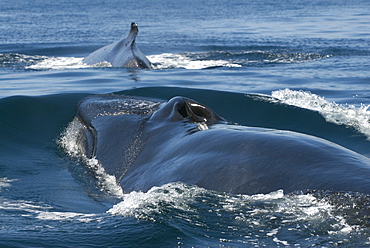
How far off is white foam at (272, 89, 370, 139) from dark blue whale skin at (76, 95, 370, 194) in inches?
161

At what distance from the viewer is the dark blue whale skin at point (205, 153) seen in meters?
5.30

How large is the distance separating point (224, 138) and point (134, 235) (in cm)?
174

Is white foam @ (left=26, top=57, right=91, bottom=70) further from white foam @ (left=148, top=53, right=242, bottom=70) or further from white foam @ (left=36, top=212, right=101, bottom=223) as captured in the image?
white foam @ (left=36, top=212, right=101, bottom=223)

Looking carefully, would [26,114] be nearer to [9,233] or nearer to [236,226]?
[9,233]

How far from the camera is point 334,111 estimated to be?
1204 centimetres

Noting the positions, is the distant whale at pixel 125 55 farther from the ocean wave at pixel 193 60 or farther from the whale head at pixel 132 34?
the ocean wave at pixel 193 60

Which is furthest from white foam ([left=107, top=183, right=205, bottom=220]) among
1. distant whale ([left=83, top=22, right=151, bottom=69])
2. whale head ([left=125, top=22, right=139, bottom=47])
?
whale head ([left=125, top=22, right=139, bottom=47])

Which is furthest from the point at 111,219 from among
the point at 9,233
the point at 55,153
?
the point at 55,153

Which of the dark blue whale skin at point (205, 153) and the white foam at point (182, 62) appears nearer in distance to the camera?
the dark blue whale skin at point (205, 153)

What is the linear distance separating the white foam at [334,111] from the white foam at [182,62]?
28.2ft

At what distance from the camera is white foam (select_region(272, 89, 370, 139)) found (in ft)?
36.3

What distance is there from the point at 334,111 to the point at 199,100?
8.75 ft

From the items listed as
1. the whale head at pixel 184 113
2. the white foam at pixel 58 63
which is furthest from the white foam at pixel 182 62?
the whale head at pixel 184 113

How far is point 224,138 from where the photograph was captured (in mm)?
6266
